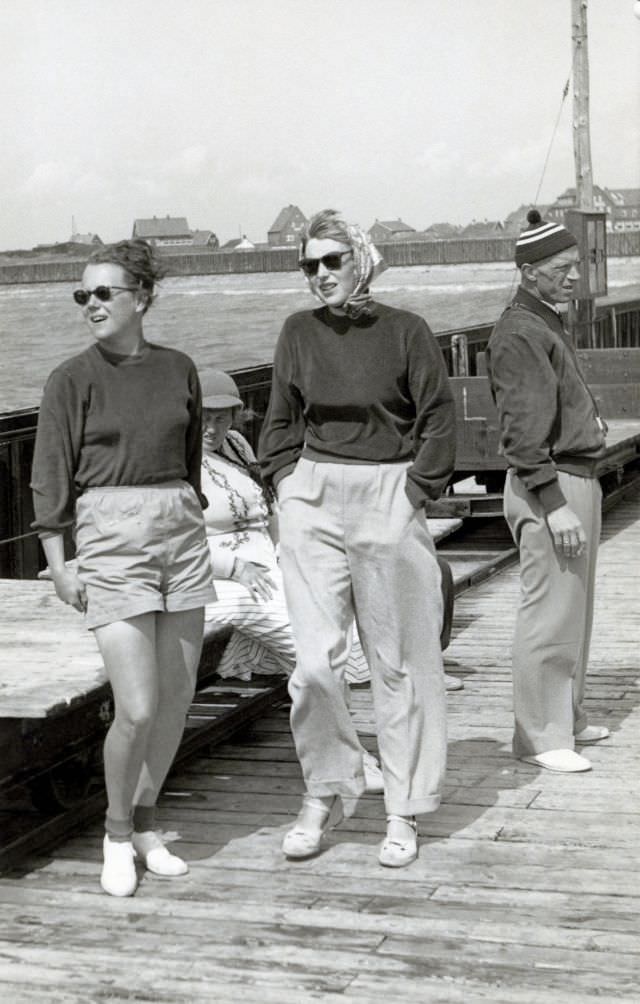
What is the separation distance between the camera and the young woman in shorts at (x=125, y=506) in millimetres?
4035

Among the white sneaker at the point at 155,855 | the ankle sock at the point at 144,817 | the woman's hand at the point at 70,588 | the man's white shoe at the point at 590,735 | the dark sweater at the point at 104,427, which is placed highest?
the dark sweater at the point at 104,427

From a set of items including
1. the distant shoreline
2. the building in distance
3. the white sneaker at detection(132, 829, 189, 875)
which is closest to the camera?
the white sneaker at detection(132, 829, 189, 875)

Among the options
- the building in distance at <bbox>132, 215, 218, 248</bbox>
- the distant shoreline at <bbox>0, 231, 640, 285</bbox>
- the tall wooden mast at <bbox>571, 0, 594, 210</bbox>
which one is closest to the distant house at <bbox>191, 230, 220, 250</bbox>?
the building in distance at <bbox>132, 215, 218, 248</bbox>

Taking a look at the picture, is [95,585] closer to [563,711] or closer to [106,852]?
[106,852]

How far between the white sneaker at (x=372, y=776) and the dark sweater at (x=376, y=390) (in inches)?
44.2

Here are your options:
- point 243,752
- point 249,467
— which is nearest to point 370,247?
point 249,467

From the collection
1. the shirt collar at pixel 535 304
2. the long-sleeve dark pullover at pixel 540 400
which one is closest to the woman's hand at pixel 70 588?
the long-sleeve dark pullover at pixel 540 400

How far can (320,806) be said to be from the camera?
4.41m

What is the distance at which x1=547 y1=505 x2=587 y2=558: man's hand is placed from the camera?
496cm

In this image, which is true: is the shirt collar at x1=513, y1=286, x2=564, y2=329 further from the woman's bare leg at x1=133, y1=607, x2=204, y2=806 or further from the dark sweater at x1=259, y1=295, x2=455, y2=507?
the woman's bare leg at x1=133, y1=607, x2=204, y2=806

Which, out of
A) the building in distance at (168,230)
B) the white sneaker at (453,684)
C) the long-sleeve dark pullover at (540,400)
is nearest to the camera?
the long-sleeve dark pullover at (540,400)

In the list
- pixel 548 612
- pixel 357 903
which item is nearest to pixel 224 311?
pixel 548 612

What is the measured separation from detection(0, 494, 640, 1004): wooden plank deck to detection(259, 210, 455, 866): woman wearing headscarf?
0.74 ft

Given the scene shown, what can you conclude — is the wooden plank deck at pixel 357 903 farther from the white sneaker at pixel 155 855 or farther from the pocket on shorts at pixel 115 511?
the pocket on shorts at pixel 115 511
